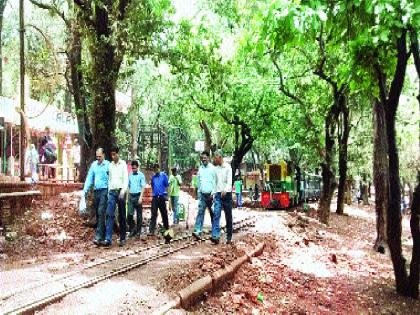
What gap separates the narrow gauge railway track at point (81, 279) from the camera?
244 inches

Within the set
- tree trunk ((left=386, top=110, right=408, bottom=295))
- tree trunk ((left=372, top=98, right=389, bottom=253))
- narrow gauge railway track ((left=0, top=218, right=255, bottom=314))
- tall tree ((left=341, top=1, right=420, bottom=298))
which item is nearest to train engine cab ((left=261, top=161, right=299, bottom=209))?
tree trunk ((left=372, top=98, right=389, bottom=253))

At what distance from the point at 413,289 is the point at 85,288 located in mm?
6964

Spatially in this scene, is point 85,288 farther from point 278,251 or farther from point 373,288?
point 278,251

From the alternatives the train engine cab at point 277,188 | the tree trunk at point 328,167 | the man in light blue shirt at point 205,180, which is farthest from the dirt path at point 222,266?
the train engine cab at point 277,188

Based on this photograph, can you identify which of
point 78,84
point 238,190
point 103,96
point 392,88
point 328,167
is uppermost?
point 78,84

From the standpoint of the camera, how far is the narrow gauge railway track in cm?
620

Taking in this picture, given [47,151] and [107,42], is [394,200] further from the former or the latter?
[47,151]

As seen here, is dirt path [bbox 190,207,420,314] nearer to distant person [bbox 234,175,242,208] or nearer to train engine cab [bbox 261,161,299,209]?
distant person [bbox 234,175,242,208]

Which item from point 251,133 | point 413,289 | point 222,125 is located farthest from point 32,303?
point 222,125

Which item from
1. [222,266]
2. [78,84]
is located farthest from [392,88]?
[78,84]

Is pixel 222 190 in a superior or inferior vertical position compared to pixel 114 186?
Answer: inferior

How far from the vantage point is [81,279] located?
25.7ft

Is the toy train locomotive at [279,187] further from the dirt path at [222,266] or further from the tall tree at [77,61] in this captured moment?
the tall tree at [77,61]

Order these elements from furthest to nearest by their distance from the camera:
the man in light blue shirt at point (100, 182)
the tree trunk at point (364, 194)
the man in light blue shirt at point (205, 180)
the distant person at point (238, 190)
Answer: the tree trunk at point (364, 194)
the distant person at point (238, 190)
the man in light blue shirt at point (205, 180)
the man in light blue shirt at point (100, 182)
